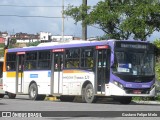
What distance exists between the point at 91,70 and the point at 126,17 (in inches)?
260

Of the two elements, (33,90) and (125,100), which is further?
(33,90)

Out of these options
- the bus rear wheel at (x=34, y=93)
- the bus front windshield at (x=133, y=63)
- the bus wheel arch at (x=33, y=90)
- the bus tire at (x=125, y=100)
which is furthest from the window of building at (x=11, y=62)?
the bus front windshield at (x=133, y=63)

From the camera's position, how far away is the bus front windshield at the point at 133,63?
2483 cm

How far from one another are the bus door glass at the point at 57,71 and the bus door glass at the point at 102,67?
321 centimetres

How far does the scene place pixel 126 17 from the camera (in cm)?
3125

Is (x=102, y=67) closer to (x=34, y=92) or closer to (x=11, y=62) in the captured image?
(x=34, y=92)

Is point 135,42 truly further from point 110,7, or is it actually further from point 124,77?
point 110,7

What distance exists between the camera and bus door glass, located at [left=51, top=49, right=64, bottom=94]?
92.5 feet

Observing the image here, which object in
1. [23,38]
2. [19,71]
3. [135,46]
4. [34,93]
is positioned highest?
[23,38]

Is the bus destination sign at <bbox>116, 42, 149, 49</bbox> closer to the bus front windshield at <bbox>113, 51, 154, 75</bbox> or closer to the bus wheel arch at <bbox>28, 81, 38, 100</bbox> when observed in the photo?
the bus front windshield at <bbox>113, 51, 154, 75</bbox>

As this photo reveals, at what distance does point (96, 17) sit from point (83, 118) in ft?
53.1

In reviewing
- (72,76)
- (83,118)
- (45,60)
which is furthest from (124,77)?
(83,118)

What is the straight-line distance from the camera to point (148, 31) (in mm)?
30781

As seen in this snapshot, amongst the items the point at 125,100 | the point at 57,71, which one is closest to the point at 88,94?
the point at 125,100
